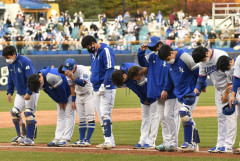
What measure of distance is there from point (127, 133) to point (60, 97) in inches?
115

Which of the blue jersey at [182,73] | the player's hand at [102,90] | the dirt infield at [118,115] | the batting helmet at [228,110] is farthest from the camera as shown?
the dirt infield at [118,115]

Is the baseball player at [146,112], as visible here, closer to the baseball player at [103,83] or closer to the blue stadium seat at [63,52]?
the baseball player at [103,83]

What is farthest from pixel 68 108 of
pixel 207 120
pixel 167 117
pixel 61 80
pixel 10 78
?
pixel 207 120

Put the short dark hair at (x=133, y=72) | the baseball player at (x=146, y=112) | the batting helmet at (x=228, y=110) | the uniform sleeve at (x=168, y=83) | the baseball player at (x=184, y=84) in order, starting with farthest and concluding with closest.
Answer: the baseball player at (x=146, y=112), the short dark hair at (x=133, y=72), the uniform sleeve at (x=168, y=83), the baseball player at (x=184, y=84), the batting helmet at (x=228, y=110)

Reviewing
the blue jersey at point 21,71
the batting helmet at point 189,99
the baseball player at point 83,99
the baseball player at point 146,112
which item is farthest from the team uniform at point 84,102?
the batting helmet at point 189,99

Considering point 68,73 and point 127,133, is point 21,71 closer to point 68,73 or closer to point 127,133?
point 68,73

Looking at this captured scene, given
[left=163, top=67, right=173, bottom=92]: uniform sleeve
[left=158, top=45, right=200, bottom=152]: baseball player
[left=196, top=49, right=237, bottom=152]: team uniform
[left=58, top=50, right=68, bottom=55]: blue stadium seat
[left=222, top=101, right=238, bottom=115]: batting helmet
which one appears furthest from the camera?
[left=58, top=50, right=68, bottom=55]: blue stadium seat

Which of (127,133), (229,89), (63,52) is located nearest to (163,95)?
(229,89)

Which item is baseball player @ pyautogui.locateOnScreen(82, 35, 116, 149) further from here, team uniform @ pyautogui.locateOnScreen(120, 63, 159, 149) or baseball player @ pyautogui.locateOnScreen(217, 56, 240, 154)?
baseball player @ pyautogui.locateOnScreen(217, 56, 240, 154)

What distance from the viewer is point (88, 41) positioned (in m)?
10.4

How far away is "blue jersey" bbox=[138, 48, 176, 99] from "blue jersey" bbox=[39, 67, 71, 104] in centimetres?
186

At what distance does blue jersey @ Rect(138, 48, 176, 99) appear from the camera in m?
9.54

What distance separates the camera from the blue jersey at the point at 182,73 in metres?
9.20

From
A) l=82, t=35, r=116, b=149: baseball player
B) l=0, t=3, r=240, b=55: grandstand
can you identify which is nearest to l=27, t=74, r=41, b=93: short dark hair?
l=82, t=35, r=116, b=149: baseball player
